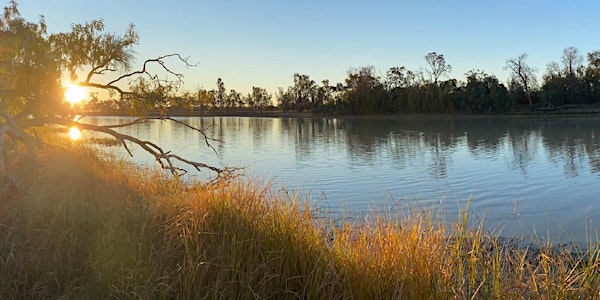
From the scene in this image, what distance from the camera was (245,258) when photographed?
15.3 feet

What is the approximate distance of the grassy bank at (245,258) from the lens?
407 centimetres

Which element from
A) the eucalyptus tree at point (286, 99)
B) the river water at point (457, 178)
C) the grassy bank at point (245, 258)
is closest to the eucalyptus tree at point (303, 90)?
the eucalyptus tree at point (286, 99)

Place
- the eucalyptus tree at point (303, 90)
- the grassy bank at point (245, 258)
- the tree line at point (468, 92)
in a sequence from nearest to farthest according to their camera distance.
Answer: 1. the grassy bank at point (245, 258)
2. the tree line at point (468, 92)
3. the eucalyptus tree at point (303, 90)

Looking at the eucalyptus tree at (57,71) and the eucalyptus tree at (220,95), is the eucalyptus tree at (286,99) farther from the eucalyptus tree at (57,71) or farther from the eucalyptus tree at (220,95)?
the eucalyptus tree at (57,71)

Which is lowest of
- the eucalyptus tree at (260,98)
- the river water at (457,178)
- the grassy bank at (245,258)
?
the river water at (457,178)

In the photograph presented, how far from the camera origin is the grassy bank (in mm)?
4066

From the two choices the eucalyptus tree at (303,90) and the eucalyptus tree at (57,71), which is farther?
the eucalyptus tree at (303,90)

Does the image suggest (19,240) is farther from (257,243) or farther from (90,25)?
(90,25)

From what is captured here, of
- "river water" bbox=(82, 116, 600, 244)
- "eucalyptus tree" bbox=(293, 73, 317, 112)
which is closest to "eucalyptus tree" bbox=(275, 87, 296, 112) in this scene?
"eucalyptus tree" bbox=(293, 73, 317, 112)

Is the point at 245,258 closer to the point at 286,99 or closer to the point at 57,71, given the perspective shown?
the point at 57,71

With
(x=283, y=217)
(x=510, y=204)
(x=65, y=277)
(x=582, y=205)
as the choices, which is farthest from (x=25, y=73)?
(x=582, y=205)

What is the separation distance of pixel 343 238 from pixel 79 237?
338cm

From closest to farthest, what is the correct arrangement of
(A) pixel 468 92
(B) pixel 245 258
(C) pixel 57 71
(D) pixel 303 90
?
(B) pixel 245 258, (C) pixel 57 71, (A) pixel 468 92, (D) pixel 303 90

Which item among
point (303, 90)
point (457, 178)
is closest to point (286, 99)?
point (303, 90)
